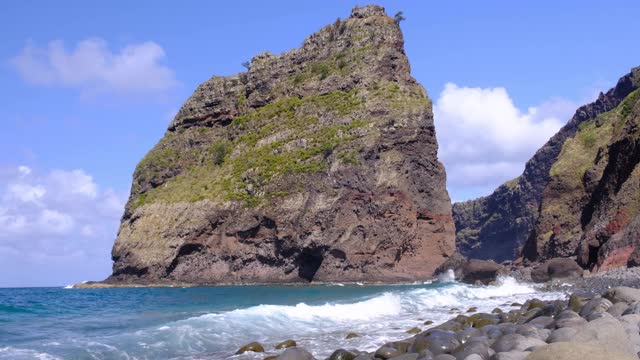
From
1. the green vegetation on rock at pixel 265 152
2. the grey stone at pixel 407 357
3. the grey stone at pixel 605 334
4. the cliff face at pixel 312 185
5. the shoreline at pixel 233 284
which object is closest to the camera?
the grey stone at pixel 605 334

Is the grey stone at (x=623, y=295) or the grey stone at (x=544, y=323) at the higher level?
the grey stone at (x=623, y=295)

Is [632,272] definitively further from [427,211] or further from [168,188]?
[168,188]

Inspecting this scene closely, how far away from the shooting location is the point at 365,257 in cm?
7762

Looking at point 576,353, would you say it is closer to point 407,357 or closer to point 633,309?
point 407,357

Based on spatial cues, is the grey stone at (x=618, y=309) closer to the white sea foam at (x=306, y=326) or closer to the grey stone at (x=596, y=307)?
the grey stone at (x=596, y=307)

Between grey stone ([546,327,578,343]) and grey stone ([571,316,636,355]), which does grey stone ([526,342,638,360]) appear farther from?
grey stone ([546,327,578,343])

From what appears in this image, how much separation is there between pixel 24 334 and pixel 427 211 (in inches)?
2597

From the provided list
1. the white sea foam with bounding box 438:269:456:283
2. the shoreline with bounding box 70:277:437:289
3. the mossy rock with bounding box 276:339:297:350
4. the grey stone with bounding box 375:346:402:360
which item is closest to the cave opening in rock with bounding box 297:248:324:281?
the shoreline with bounding box 70:277:437:289

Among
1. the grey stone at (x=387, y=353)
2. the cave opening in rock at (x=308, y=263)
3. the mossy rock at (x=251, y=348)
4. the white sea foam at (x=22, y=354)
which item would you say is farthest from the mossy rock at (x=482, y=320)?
the cave opening in rock at (x=308, y=263)

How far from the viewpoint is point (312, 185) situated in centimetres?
8256

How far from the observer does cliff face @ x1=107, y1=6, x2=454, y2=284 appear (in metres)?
79.9

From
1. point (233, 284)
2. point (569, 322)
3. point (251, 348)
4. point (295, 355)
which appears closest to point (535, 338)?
point (569, 322)

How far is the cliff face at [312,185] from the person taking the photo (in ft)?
262

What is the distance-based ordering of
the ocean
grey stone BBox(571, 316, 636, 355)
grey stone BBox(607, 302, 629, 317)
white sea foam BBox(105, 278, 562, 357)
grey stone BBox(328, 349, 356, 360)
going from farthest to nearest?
white sea foam BBox(105, 278, 562, 357), the ocean, grey stone BBox(607, 302, 629, 317), grey stone BBox(328, 349, 356, 360), grey stone BBox(571, 316, 636, 355)
